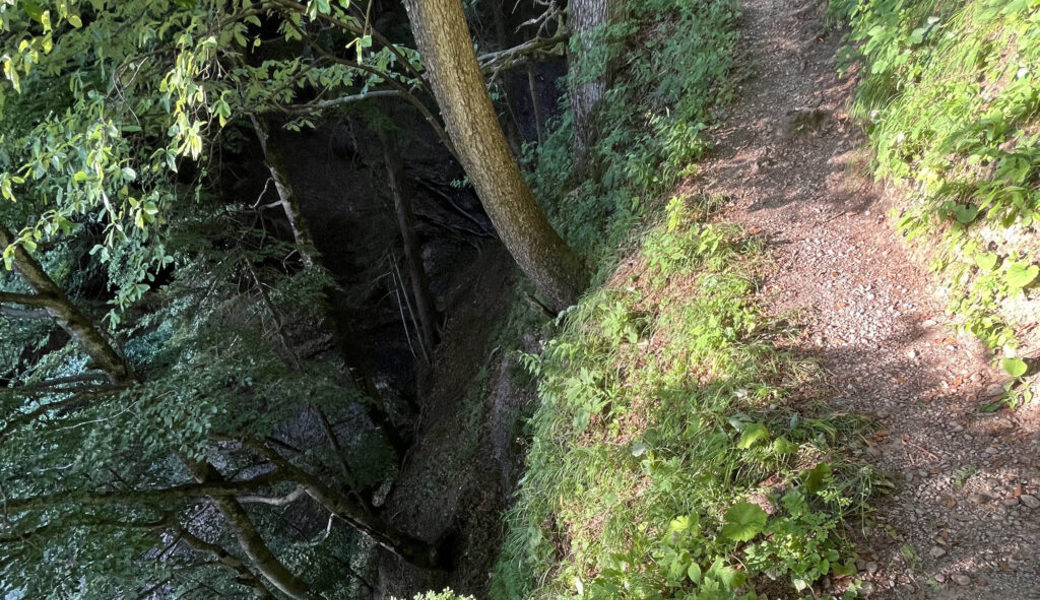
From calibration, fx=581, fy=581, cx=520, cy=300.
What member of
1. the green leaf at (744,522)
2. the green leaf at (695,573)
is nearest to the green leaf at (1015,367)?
the green leaf at (744,522)

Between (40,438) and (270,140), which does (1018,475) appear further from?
(270,140)

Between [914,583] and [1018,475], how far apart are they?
0.70 meters

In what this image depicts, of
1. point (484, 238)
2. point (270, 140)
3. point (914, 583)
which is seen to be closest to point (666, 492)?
point (914, 583)

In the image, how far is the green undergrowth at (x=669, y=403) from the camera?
2744mm

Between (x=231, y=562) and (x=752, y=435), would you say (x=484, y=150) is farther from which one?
(x=231, y=562)

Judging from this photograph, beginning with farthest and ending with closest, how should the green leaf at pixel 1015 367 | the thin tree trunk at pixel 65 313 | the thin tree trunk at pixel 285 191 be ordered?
the thin tree trunk at pixel 285 191 < the thin tree trunk at pixel 65 313 < the green leaf at pixel 1015 367

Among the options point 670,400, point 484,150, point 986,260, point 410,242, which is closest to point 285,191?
point 410,242

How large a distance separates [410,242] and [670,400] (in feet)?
24.6

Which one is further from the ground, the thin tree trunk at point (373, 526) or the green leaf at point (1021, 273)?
the green leaf at point (1021, 273)

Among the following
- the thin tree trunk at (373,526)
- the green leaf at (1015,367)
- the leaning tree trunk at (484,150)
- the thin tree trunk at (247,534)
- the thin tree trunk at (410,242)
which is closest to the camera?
the green leaf at (1015,367)

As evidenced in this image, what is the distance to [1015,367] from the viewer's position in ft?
9.04

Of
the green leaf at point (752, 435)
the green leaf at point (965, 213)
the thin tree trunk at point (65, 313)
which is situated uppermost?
the thin tree trunk at point (65, 313)

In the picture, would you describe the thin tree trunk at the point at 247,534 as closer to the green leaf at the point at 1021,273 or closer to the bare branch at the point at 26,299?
the bare branch at the point at 26,299

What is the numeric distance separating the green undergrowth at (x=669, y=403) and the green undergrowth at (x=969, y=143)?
1.02m
